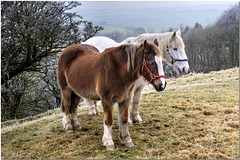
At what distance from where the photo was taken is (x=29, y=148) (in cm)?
423

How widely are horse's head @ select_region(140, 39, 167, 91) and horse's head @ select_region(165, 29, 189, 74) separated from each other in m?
1.95

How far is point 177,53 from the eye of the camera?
518 centimetres

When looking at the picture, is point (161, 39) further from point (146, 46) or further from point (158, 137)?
point (158, 137)

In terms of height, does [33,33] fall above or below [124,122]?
above

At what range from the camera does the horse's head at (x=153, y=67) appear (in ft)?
10.8

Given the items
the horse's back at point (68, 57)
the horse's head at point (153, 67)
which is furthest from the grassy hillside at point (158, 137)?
the horse's back at point (68, 57)

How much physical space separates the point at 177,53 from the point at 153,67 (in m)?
2.11

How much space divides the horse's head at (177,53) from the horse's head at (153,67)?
6.39 ft

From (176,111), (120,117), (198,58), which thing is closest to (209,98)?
(176,111)

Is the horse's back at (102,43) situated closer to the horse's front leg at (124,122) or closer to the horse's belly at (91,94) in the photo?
the horse's belly at (91,94)

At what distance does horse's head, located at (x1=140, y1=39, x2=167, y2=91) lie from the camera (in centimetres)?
329

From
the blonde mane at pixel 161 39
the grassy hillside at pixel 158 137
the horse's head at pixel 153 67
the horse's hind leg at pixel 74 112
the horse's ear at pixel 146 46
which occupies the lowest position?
the grassy hillside at pixel 158 137

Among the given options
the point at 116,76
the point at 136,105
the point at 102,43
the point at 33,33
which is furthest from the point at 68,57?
the point at 33,33

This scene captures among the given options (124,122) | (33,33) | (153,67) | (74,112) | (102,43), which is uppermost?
(33,33)
